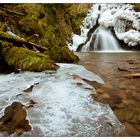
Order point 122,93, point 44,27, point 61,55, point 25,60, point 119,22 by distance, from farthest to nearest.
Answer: point 119,22, point 44,27, point 61,55, point 25,60, point 122,93

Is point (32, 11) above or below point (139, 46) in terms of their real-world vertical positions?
above

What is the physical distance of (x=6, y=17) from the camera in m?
4.30

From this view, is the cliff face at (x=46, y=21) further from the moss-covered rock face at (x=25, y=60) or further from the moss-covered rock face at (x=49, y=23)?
the moss-covered rock face at (x=25, y=60)

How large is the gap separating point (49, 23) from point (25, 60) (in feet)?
8.80

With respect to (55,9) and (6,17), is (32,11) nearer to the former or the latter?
(6,17)

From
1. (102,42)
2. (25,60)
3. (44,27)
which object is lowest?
(102,42)

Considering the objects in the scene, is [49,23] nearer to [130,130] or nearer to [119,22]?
[119,22]

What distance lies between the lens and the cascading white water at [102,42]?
17.4ft

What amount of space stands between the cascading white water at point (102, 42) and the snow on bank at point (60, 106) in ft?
9.22

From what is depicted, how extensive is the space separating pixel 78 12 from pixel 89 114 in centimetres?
466

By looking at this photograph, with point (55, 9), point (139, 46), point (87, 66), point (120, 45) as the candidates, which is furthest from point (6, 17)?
point (139, 46)

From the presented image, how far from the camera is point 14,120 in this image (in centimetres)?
143

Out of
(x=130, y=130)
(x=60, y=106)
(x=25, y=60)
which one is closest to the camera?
(x=130, y=130)

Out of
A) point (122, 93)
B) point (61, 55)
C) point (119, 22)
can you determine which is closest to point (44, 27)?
point (61, 55)
